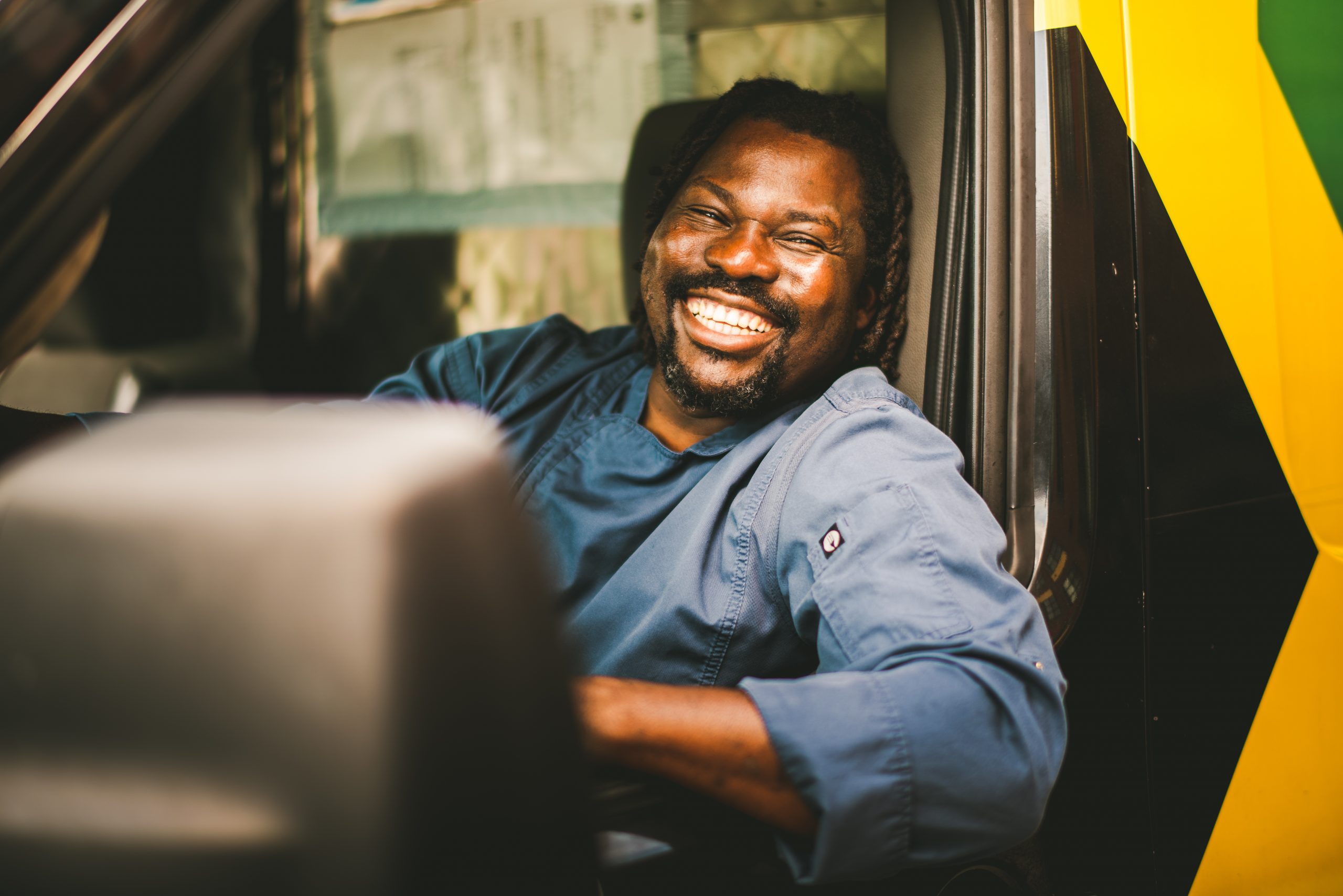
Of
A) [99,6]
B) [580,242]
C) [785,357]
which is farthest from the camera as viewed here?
[580,242]

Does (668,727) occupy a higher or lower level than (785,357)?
lower

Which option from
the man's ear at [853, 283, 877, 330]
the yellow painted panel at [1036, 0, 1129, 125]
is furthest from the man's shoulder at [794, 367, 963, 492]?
the yellow painted panel at [1036, 0, 1129, 125]

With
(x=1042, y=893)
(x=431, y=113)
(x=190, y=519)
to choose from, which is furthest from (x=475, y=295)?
(x=190, y=519)

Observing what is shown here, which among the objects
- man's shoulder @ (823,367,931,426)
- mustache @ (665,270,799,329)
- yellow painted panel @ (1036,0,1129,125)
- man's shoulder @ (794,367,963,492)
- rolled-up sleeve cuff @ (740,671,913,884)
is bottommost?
rolled-up sleeve cuff @ (740,671,913,884)

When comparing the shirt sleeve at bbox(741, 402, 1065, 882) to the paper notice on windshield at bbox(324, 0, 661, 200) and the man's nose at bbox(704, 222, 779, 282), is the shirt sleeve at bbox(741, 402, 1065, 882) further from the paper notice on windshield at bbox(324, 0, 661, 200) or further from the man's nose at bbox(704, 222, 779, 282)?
the paper notice on windshield at bbox(324, 0, 661, 200)

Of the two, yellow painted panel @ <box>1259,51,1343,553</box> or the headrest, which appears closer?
yellow painted panel @ <box>1259,51,1343,553</box>

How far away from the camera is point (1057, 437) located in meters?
1.32

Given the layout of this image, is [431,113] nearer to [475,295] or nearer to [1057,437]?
[475,295]

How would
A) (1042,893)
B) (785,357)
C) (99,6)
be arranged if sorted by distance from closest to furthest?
(99,6) → (1042,893) → (785,357)

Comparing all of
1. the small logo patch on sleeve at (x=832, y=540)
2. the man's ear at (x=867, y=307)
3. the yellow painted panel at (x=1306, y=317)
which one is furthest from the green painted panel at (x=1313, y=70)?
the small logo patch on sleeve at (x=832, y=540)

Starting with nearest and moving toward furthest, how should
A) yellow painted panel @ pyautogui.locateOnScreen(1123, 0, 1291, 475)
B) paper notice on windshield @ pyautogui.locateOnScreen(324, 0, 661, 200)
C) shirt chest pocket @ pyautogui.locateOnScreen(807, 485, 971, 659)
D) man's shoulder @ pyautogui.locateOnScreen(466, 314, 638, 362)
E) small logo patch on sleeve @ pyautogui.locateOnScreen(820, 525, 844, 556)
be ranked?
shirt chest pocket @ pyautogui.locateOnScreen(807, 485, 971, 659), small logo patch on sleeve @ pyautogui.locateOnScreen(820, 525, 844, 556), yellow painted panel @ pyautogui.locateOnScreen(1123, 0, 1291, 475), man's shoulder @ pyautogui.locateOnScreen(466, 314, 638, 362), paper notice on windshield @ pyautogui.locateOnScreen(324, 0, 661, 200)

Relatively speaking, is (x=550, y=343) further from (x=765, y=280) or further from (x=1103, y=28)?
(x=1103, y=28)

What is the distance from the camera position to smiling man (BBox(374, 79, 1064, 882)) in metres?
0.99

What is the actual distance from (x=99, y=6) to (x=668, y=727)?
0.72m
